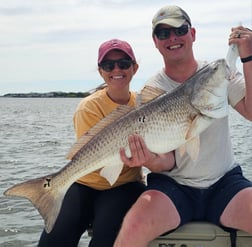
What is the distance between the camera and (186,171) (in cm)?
460

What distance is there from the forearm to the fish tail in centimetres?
78

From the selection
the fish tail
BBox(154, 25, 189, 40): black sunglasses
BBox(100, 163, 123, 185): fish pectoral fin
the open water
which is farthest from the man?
the open water

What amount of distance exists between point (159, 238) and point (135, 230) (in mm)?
329

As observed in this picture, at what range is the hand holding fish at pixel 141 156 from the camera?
4.30 metres

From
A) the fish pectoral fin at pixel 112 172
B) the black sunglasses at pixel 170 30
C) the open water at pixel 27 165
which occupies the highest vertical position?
the black sunglasses at pixel 170 30

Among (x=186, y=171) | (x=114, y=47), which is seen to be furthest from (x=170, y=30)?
(x=186, y=171)

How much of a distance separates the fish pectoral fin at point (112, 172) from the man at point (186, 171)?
0.43ft

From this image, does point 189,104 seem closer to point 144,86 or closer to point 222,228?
point 144,86

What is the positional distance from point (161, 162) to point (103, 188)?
2.20 ft

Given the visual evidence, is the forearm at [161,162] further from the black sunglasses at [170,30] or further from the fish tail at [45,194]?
the black sunglasses at [170,30]

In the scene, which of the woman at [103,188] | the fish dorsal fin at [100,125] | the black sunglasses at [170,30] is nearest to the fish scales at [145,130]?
the fish dorsal fin at [100,125]

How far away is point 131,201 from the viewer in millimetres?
4770

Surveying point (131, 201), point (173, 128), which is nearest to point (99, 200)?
point (131, 201)

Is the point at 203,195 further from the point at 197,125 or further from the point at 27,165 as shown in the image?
the point at 27,165
